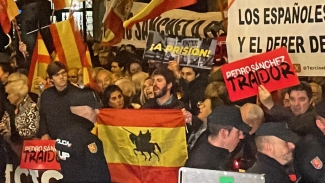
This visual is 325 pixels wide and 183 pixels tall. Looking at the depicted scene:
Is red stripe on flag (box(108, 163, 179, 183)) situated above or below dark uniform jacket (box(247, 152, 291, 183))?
below

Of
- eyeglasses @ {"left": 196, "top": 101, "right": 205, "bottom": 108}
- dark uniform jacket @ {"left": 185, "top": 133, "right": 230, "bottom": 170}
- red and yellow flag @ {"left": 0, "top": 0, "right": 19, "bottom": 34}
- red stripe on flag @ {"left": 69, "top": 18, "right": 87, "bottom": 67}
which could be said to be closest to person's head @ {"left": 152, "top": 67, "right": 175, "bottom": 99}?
eyeglasses @ {"left": 196, "top": 101, "right": 205, "bottom": 108}

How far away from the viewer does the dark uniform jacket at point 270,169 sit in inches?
64.0

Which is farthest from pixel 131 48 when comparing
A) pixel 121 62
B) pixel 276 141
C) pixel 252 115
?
pixel 276 141

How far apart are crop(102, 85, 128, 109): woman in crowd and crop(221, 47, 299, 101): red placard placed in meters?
0.40

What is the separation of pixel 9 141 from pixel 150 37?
2.44 ft

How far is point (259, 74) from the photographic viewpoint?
167cm

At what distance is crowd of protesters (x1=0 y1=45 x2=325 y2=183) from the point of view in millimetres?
1616

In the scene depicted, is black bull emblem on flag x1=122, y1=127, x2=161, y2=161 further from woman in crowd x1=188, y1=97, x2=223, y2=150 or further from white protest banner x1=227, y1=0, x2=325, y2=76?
white protest banner x1=227, y1=0, x2=325, y2=76

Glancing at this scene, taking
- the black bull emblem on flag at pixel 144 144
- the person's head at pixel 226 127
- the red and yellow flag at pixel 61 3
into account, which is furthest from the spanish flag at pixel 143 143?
the red and yellow flag at pixel 61 3

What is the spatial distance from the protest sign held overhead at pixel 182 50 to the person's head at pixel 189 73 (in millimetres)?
17

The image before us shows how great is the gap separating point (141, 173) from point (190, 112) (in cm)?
29

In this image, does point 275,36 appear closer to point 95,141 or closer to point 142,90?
point 142,90

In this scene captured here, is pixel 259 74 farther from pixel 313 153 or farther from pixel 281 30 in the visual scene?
pixel 313 153

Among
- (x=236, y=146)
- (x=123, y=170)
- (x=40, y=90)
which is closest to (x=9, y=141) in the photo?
(x=40, y=90)
